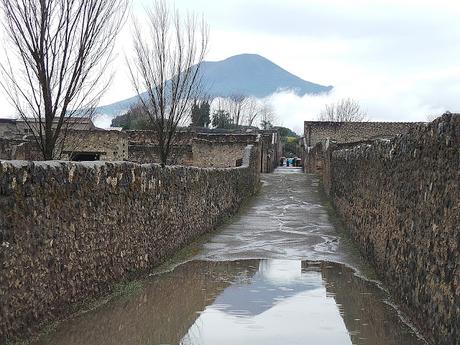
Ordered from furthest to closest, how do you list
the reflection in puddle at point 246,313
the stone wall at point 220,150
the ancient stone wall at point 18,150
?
the stone wall at point 220,150 < the ancient stone wall at point 18,150 < the reflection in puddle at point 246,313

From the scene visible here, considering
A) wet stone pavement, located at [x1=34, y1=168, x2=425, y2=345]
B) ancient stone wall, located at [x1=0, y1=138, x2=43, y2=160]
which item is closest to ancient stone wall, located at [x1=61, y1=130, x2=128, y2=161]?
ancient stone wall, located at [x1=0, y1=138, x2=43, y2=160]

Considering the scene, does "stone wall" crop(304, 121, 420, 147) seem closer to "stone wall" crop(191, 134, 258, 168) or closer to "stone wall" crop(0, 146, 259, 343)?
"stone wall" crop(191, 134, 258, 168)

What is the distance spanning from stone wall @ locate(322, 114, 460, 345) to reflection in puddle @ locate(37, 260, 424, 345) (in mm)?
428

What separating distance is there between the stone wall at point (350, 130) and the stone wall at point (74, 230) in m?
32.4

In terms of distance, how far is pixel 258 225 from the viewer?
49.6 ft

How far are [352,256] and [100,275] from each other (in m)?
5.49

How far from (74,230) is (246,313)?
221 cm

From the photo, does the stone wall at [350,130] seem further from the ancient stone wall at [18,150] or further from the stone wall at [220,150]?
the ancient stone wall at [18,150]

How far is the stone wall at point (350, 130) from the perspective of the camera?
138 ft

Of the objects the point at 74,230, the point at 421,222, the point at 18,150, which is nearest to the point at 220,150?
the point at 18,150

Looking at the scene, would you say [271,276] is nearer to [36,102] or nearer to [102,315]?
[102,315]

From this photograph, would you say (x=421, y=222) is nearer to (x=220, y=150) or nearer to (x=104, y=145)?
(x=104, y=145)

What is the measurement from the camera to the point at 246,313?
6.87 m

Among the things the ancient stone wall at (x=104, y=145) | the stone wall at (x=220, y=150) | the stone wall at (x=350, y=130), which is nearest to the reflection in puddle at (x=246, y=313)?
the ancient stone wall at (x=104, y=145)
